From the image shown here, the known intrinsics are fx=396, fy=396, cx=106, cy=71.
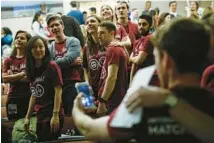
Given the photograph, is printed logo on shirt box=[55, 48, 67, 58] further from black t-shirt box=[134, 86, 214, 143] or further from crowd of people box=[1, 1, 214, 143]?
black t-shirt box=[134, 86, 214, 143]

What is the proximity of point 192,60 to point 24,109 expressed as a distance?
2.24m

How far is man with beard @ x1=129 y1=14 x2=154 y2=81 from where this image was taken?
8.05 ft

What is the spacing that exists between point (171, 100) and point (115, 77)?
1569mm

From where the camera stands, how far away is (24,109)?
3.03 m

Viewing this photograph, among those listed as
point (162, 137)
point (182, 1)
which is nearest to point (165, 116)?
point (162, 137)

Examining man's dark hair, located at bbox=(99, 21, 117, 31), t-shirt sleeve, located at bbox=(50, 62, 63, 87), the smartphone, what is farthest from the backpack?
the smartphone

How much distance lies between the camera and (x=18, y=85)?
302 centimetres

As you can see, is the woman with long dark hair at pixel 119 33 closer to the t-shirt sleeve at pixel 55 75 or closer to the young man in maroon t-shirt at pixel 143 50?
the young man in maroon t-shirt at pixel 143 50

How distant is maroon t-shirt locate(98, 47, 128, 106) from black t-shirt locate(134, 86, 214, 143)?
5.06 ft

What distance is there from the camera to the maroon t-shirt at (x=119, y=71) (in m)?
2.53

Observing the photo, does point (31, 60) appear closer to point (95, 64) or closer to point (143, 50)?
point (95, 64)


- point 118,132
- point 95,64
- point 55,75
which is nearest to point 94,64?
point 95,64

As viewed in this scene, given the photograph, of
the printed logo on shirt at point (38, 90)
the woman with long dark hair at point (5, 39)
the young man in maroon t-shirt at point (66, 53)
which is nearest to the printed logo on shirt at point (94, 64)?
the young man in maroon t-shirt at point (66, 53)

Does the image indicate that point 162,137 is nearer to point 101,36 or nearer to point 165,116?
point 165,116
